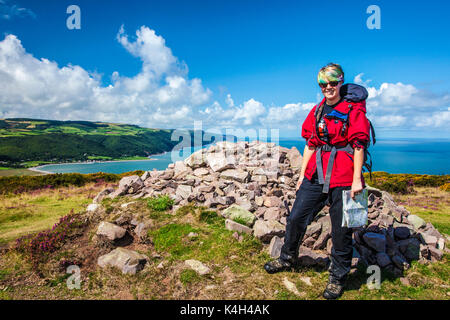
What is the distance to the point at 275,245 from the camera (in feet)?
17.6

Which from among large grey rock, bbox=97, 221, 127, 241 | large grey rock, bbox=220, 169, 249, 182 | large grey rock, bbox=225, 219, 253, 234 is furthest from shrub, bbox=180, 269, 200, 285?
large grey rock, bbox=220, 169, 249, 182

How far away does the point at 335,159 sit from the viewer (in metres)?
3.83

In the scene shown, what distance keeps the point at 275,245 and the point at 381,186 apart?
780 inches

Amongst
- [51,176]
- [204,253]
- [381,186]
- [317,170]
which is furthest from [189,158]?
[51,176]

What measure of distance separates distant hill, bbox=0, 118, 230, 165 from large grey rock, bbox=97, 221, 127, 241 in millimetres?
106239

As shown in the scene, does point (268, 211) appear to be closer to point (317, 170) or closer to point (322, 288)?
point (322, 288)

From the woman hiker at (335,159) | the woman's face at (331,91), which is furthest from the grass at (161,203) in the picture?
the woman's face at (331,91)

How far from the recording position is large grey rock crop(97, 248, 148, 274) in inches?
191

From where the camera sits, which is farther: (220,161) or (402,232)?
(220,161)

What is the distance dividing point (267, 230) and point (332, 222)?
2076 millimetres

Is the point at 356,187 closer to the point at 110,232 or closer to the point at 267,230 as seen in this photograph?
the point at 267,230

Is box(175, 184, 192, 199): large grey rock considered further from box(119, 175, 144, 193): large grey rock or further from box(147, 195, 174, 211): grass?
box(119, 175, 144, 193): large grey rock

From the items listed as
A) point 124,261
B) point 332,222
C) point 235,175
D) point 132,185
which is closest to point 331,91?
point 332,222

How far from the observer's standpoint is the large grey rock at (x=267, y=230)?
18.8 feet
